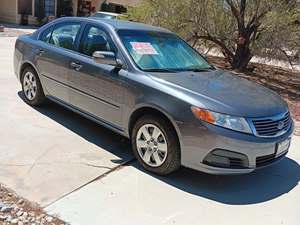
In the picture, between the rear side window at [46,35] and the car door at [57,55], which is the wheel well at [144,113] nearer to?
the car door at [57,55]

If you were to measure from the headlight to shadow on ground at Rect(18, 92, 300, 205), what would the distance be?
0.73 m

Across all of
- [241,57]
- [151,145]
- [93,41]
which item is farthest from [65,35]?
[241,57]

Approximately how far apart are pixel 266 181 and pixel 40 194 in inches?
99.7

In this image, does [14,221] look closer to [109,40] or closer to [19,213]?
[19,213]

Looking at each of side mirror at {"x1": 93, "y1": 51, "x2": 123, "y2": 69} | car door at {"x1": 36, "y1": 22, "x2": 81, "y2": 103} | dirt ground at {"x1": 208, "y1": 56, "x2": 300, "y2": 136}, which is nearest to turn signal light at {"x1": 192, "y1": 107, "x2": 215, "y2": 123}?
side mirror at {"x1": 93, "y1": 51, "x2": 123, "y2": 69}

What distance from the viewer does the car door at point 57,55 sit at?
229 inches

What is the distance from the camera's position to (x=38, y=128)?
18.9 ft

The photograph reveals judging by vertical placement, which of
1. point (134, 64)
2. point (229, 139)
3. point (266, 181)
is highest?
point (134, 64)

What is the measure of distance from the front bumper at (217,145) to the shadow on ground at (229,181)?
294 mm

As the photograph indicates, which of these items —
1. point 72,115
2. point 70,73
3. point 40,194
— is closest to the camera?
point 40,194

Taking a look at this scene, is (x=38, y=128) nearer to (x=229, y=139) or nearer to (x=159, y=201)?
(x=159, y=201)

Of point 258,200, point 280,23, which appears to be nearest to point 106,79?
point 258,200

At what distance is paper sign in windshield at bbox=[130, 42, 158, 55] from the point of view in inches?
205

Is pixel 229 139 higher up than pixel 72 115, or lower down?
higher up
